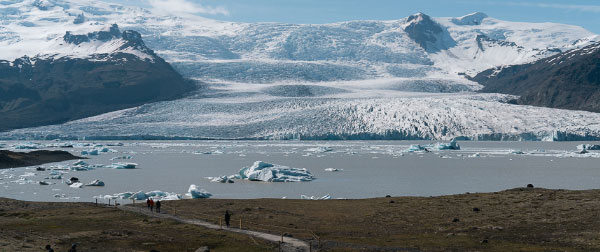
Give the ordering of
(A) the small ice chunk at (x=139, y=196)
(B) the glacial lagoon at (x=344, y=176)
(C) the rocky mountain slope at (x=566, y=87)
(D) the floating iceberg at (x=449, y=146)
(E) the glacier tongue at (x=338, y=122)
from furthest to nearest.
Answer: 1. (C) the rocky mountain slope at (x=566, y=87)
2. (E) the glacier tongue at (x=338, y=122)
3. (D) the floating iceberg at (x=449, y=146)
4. (B) the glacial lagoon at (x=344, y=176)
5. (A) the small ice chunk at (x=139, y=196)

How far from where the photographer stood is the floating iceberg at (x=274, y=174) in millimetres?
53344

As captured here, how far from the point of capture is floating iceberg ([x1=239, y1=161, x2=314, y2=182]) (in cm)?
5334

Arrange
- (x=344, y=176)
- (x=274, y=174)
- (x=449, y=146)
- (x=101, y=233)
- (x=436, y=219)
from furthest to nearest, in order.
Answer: (x=449, y=146) < (x=344, y=176) < (x=274, y=174) < (x=436, y=219) < (x=101, y=233)

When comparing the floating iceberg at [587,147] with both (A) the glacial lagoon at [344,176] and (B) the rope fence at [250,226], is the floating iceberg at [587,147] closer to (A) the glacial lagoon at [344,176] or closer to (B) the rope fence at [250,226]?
(A) the glacial lagoon at [344,176]

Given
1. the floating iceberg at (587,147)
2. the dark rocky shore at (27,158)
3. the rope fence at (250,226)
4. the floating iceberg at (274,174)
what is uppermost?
the rope fence at (250,226)

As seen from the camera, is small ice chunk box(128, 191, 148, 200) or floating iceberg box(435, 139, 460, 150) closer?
small ice chunk box(128, 191, 148, 200)

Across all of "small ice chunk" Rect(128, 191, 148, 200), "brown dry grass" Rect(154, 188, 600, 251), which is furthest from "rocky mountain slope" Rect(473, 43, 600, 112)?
"small ice chunk" Rect(128, 191, 148, 200)

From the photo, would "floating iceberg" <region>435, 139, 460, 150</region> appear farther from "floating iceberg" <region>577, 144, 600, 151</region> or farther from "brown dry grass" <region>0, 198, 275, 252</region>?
"brown dry grass" <region>0, 198, 275, 252</region>

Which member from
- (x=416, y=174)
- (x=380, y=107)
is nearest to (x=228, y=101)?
(x=380, y=107)

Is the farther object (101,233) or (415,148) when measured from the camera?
(415,148)

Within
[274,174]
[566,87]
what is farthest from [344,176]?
[566,87]

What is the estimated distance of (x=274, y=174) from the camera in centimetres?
5359

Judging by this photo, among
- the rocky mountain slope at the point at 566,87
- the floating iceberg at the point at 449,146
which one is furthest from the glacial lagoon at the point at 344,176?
the rocky mountain slope at the point at 566,87

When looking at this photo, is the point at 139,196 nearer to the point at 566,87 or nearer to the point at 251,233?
the point at 251,233
